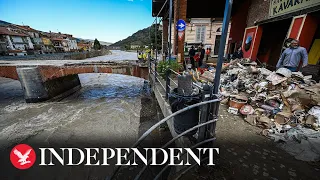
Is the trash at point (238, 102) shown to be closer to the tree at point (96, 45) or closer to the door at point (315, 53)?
the door at point (315, 53)

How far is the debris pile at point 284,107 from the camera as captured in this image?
2564 millimetres

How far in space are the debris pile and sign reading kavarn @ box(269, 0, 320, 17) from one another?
10.8 ft

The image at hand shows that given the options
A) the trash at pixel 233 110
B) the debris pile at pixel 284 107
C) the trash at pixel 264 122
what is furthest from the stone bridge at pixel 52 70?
the trash at pixel 264 122

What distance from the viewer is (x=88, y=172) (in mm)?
4789

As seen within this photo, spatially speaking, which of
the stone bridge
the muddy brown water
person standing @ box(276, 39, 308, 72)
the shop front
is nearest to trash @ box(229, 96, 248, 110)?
person standing @ box(276, 39, 308, 72)

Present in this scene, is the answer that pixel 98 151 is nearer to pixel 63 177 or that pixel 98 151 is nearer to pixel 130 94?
pixel 63 177

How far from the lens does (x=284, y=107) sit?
122 inches

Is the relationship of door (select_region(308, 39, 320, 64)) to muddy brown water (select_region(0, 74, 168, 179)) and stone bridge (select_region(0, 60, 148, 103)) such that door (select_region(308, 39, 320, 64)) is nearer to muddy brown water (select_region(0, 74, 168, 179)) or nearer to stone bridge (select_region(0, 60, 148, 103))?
muddy brown water (select_region(0, 74, 168, 179))

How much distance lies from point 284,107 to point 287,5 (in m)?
5.44

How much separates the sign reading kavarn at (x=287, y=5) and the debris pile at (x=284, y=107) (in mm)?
3302

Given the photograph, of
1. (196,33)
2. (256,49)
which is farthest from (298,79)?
(196,33)

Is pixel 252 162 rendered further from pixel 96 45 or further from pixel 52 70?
pixel 96 45

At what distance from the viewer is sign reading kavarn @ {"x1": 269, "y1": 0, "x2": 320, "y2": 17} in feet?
15.7

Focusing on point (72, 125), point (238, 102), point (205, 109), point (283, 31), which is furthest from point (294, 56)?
point (72, 125)
